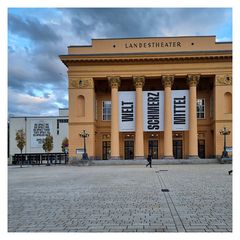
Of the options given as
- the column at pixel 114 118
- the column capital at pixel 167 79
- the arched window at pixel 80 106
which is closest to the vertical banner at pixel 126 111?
the column at pixel 114 118

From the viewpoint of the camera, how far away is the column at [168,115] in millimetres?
42688

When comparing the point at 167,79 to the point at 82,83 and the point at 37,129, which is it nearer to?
the point at 82,83

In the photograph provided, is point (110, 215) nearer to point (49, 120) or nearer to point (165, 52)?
point (165, 52)

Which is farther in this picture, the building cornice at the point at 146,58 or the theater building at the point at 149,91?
the theater building at the point at 149,91

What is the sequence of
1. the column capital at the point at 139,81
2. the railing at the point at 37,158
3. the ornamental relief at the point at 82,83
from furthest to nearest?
the railing at the point at 37,158, the ornamental relief at the point at 82,83, the column capital at the point at 139,81

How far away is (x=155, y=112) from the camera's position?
143 ft

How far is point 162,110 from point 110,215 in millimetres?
35501

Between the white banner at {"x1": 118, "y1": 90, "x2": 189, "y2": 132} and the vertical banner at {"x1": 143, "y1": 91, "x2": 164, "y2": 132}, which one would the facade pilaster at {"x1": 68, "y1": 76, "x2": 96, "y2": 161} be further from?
the vertical banner at {"x1": 143, "y1": 91, "x2": 164, "y2": 132}

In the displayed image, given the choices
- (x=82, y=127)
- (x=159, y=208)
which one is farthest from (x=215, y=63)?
(x=159, y=208)

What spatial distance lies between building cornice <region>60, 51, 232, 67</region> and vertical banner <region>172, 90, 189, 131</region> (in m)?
4.10

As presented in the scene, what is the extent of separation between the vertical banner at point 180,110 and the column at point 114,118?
23.4 feet

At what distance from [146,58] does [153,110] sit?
21.3 ft

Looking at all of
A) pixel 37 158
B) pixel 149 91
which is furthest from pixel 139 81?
pixel 37 158

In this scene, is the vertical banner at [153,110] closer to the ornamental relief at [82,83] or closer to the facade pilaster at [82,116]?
the facade pilaster at [82,116]
